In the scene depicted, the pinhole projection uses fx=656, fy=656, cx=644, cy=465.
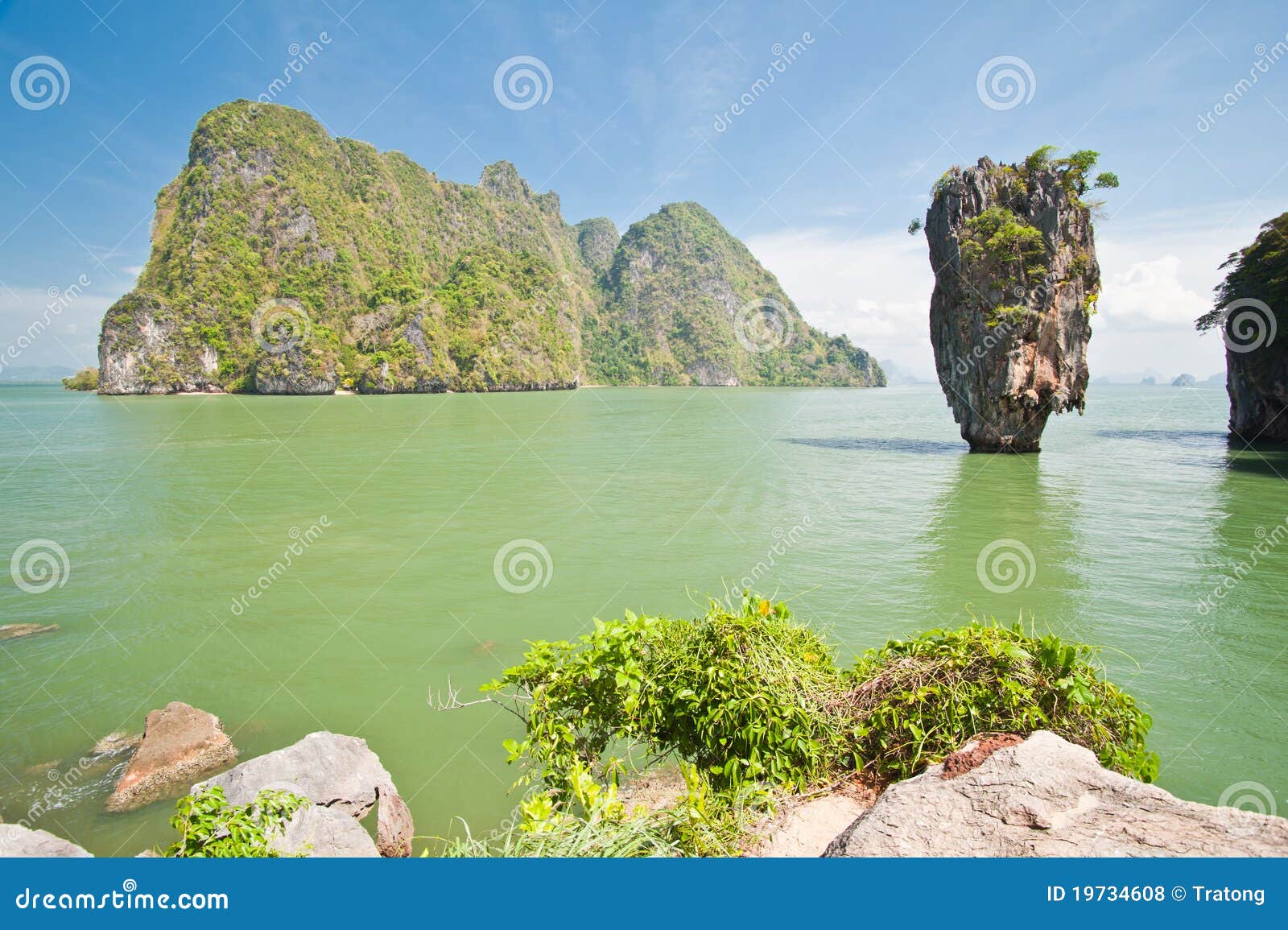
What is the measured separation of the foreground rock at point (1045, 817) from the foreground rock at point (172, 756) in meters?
5.93

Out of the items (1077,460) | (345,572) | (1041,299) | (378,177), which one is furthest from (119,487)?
(378,177)

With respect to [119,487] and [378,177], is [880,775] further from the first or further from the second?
[378,177]

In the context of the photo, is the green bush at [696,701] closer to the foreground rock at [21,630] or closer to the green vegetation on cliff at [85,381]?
the foreground rock at [21,630]

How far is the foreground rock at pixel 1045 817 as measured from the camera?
256cm

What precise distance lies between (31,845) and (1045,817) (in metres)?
5.25

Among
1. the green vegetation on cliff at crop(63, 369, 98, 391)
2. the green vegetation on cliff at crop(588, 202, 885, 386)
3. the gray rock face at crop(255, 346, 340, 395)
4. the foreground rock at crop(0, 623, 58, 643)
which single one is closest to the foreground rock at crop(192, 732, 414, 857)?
the foreground rock at crop(0, 623, 58, 643)

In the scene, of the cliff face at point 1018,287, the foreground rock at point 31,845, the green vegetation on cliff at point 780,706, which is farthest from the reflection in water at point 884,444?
the foreground rock at point 31,845

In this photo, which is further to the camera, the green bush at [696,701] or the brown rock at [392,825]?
the brown rock at [392,825]

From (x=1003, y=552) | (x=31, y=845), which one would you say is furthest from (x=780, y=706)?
(x=1003, y=552)

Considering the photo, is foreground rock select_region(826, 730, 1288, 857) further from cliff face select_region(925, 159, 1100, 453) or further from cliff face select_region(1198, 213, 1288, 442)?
cliff face select_region(1198, 213, 1288, 442)

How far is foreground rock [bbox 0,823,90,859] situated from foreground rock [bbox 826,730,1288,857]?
424cm

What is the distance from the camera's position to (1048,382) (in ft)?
87.1

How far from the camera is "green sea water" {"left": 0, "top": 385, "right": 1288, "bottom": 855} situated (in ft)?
22.1

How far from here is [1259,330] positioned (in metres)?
29.6
